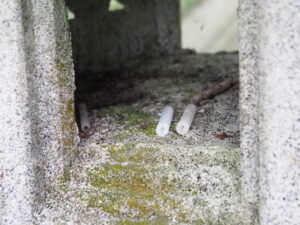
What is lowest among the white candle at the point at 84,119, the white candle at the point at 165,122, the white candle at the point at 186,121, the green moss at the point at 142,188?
the green moss at the point at 142,188

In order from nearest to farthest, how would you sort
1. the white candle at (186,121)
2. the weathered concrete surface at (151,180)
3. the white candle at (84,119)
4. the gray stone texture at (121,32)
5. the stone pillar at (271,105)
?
the stone pillar at (271,105)
the weathered concrete surface at (151,180)
the white candle at (186,121)
the white candle at (84,119)
the gray stone texture at (121,32)

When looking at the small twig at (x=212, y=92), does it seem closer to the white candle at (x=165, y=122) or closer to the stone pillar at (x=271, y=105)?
the white candle at (x=165, y=122)

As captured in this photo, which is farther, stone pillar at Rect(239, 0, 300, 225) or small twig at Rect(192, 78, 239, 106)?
small twig at Rect(192, 78, 239, 106)

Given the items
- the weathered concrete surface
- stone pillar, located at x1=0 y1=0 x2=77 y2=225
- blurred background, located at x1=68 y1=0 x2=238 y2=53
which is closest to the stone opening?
the weathered concrete surface

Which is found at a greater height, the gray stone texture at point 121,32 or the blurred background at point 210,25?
the gray stone texture at point 121,32

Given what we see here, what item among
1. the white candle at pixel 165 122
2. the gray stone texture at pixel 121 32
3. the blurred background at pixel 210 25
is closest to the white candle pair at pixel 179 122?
the white candle at pixel 165 122

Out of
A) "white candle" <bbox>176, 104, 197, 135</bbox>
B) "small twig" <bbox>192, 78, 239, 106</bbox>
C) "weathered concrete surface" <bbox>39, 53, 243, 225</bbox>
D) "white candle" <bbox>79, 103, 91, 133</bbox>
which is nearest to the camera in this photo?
"weathered concrete surface" <bbox>39, 53, 243, 225</bbox>

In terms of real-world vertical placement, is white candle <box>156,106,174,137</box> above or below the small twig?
above

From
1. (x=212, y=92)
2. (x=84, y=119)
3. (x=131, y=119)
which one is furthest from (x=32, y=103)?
(x=212, y=92)

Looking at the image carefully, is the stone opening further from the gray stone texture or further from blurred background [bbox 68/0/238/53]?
blurred background [bbox 68/0/238/53]
